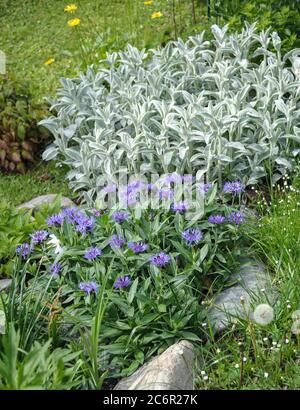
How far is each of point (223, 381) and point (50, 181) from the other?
8.15 feet

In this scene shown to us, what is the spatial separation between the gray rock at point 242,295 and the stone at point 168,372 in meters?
0.23

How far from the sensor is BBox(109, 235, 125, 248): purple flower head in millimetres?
3523

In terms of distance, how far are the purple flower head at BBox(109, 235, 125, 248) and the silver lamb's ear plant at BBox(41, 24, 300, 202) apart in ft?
3.22

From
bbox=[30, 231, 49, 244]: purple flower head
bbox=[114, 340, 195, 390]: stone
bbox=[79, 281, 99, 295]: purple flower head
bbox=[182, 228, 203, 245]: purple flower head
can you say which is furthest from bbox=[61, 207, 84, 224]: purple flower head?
bbox=[114, 340, 195, 390]: stone

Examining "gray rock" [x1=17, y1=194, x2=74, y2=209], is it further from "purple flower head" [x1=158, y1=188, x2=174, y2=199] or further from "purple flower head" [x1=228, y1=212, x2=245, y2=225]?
"purple flower head" [x1=228, y1=212, x2=245, y2=225]

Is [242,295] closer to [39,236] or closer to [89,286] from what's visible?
[89,286]

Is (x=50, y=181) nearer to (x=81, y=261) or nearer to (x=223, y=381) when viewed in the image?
(x=81, y=261)

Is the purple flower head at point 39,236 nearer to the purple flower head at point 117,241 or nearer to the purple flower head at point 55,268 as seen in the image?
the purple flower head at point 55,268

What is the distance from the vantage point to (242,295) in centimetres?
350

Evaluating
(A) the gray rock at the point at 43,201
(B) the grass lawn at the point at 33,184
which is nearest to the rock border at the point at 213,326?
(A) the gray rock at the point at 43,201

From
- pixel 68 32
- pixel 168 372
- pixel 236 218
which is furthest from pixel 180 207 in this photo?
pixel 68 32

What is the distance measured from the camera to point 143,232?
11.9ft

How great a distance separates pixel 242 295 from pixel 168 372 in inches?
27.4
